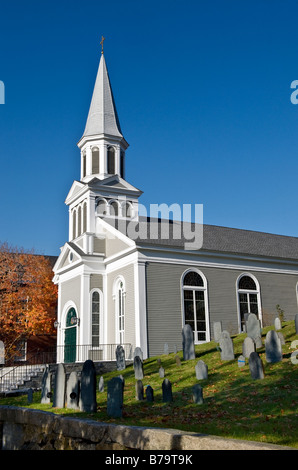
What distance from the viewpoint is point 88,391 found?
Result: 1109 cm

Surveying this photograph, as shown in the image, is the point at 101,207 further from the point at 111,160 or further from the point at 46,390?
the point at 46,390

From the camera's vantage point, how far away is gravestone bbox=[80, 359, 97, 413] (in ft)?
36.2

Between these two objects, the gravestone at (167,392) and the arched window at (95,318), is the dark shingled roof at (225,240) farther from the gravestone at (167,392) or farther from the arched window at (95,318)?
the gravestone at (167,392)

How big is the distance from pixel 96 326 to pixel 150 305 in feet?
13.1

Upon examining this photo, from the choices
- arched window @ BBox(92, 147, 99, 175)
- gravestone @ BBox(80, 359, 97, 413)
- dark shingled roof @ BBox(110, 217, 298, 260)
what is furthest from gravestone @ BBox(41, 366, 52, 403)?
arched window @ BBox(92, 147, 99, 175)

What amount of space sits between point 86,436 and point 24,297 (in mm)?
27737

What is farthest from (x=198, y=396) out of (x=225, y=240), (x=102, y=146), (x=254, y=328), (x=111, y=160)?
(x=102, y=146)

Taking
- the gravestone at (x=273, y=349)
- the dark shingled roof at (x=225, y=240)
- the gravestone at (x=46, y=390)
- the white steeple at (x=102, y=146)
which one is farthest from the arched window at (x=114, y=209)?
the gravestone at (x=273, y=349)

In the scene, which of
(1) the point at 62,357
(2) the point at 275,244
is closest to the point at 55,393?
(1) the point at 62,357

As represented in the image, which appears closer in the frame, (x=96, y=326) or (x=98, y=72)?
(x=96, y=326)

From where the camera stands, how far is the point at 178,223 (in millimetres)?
30516

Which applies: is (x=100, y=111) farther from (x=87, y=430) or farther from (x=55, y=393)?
(x=87, y=430)
